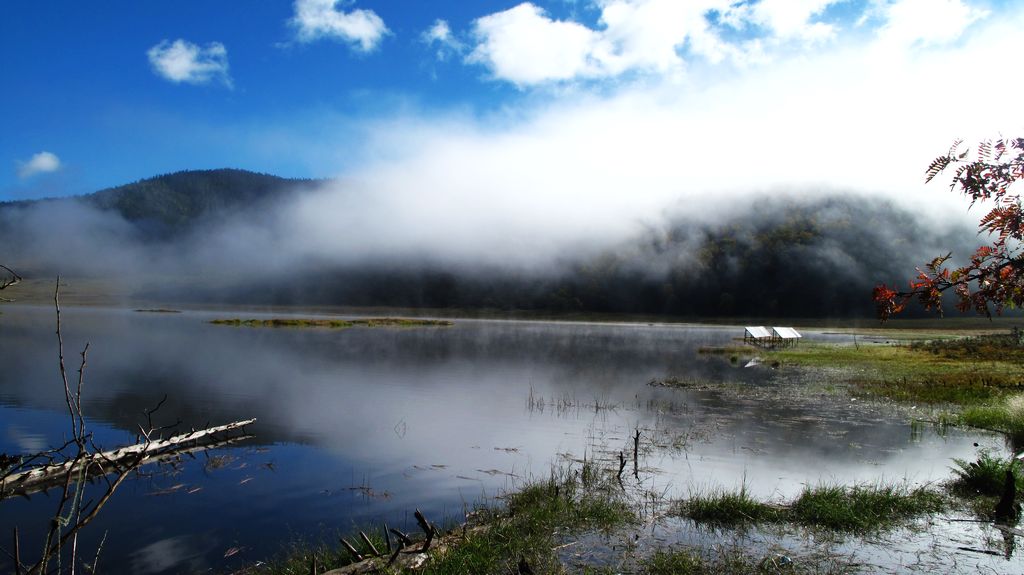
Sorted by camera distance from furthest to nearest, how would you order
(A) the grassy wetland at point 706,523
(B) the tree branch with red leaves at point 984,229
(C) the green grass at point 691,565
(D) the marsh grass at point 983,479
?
(D) the marsh grass at point 983,479
(A) the grassy wetland at point 706,523
(C) the green grass at point 691,565
(B) the tree branch with red leaves at point 984,229

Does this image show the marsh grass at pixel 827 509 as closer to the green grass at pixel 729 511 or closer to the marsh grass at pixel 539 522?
the green grass at pixel 729 511

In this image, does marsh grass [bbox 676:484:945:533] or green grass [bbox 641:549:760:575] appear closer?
green grass [bbox 641:549:760:575]

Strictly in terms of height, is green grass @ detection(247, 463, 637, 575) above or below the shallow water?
above

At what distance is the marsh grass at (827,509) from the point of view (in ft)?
43.0

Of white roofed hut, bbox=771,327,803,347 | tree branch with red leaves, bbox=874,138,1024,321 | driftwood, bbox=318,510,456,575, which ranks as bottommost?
white roofed hut, bbox=771,327,803,347

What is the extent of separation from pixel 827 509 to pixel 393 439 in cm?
1539

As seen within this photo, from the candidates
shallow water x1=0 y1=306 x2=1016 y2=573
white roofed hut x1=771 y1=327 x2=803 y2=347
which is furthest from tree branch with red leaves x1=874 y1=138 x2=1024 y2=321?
white roofed hut x1=771 y1=327 x2=803 y2=347

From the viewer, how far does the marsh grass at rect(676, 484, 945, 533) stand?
1310 cm

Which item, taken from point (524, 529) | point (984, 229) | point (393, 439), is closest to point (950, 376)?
point (393, 439)

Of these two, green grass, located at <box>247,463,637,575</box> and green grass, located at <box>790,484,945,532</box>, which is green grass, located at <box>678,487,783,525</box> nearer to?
green grass, located at <box>790,484,945,532</box>

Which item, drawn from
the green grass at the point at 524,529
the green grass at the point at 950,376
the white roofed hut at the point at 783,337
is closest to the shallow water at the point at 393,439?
the green grass at the point at 524,529

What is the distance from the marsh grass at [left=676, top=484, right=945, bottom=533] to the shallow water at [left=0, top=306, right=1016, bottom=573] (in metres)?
1.91

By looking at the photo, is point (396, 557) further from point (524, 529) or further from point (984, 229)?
point (984, 229)

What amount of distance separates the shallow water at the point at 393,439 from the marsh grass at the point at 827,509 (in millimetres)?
1912
